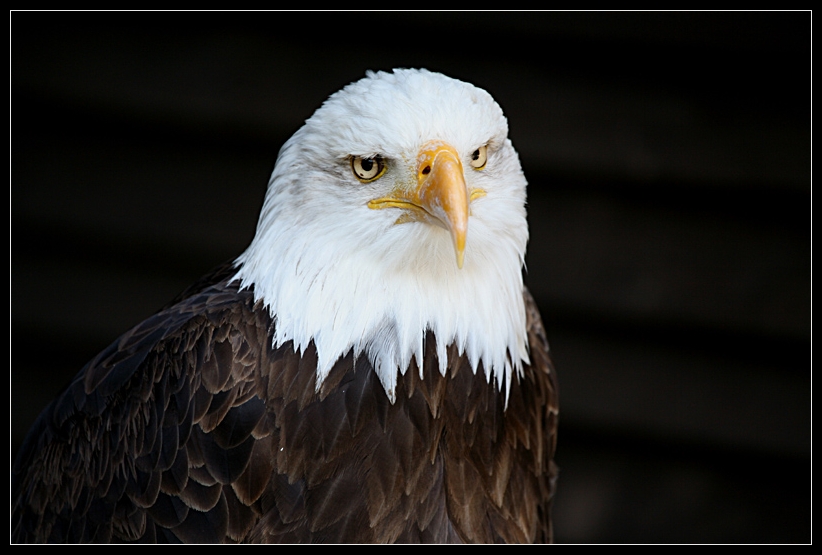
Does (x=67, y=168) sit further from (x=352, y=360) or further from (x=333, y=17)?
(x=352, y=360)

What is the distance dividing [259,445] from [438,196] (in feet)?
2.23

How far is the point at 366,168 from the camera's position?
1.84 metres

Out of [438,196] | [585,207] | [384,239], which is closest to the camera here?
[438,196]

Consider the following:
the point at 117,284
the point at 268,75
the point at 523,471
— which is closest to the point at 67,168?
the point at 117,284

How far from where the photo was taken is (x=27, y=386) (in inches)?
128

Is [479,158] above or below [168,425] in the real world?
above

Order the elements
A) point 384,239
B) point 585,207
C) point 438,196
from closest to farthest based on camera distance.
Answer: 1. point 438,196
2. point 384,239
3. point 585,207

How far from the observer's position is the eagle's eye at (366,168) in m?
1.82

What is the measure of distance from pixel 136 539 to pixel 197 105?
155cm

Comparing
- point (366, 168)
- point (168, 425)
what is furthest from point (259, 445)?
point (366, 168)

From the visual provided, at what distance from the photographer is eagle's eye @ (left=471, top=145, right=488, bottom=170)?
73.2 inches

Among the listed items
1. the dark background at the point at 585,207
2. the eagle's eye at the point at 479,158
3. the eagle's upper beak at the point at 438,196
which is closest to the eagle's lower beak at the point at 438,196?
the eagle's upper beak at the point at 438,196

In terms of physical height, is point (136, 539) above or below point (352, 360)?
below

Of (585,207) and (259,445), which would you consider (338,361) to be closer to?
(259,445)
